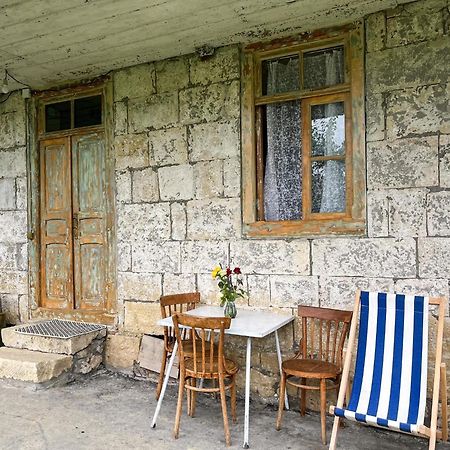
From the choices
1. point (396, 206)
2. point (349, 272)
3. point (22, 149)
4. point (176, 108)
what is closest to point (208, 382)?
point (349, 272)

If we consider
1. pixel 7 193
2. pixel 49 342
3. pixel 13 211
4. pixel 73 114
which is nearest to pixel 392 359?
pixel 49 342

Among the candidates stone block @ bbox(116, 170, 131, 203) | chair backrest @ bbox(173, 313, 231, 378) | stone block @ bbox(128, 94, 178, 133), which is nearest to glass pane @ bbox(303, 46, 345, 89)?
stone block @ bbox(128, 94, 178, 133)

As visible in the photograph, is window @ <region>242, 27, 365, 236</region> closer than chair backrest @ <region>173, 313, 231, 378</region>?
No

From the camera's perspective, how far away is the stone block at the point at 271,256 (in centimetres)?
369

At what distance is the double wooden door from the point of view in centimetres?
476

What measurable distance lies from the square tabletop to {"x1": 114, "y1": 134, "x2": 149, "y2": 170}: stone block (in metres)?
1.53

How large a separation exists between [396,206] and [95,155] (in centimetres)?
300

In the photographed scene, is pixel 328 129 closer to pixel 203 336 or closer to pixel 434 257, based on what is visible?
pixel 434 257

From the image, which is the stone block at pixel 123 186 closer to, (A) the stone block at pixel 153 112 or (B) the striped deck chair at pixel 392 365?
(A) the stone block at pixel 153 112

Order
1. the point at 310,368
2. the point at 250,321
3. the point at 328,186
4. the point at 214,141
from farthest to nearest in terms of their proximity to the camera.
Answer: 1. the point at 214,141
2. the point at 328,186
3. the point at 250,321
4. the point at 310,368

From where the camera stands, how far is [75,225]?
4.91 metres

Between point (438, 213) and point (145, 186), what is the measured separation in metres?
2.54

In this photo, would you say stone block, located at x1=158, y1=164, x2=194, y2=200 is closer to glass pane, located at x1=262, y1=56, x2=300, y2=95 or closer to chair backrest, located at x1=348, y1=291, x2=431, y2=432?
glass pane, located at x1=262, y1=56, x2=300, y2=95

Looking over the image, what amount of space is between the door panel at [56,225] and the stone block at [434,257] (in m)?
3.43
